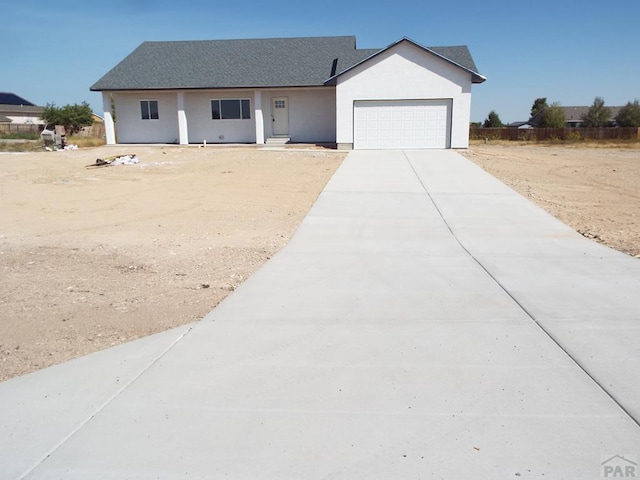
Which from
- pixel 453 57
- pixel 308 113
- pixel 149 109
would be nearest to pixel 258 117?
pixel 308 113

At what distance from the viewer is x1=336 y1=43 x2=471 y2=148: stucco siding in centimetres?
2583

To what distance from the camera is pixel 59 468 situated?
3.38 metres

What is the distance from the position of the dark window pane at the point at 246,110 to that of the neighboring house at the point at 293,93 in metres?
0.06

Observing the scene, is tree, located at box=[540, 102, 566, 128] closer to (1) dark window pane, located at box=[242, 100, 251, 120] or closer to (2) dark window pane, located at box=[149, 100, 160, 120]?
(1) dark window pane, located at box=[242, 100, 251, 120]

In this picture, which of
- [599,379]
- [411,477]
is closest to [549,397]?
[599,379]

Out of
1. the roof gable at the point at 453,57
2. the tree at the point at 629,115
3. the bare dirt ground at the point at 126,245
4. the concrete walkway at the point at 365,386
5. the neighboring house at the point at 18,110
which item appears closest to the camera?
the concrete walkway at the point at 365,386

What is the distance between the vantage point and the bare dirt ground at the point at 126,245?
5867 mm

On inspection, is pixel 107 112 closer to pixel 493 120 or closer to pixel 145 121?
pixel 145 121

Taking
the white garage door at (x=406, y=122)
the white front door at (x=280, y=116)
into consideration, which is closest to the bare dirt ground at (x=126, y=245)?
the white garage door at (x=406, y=122)

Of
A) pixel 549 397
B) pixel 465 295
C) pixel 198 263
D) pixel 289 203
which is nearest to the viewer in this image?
pixel 549 397

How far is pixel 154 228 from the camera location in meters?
11.1

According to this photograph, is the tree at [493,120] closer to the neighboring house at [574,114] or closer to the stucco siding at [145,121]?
the neighboring house at [574,114]

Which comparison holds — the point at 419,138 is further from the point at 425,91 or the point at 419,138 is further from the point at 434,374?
the point at 434,374

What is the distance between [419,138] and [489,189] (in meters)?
12.0
